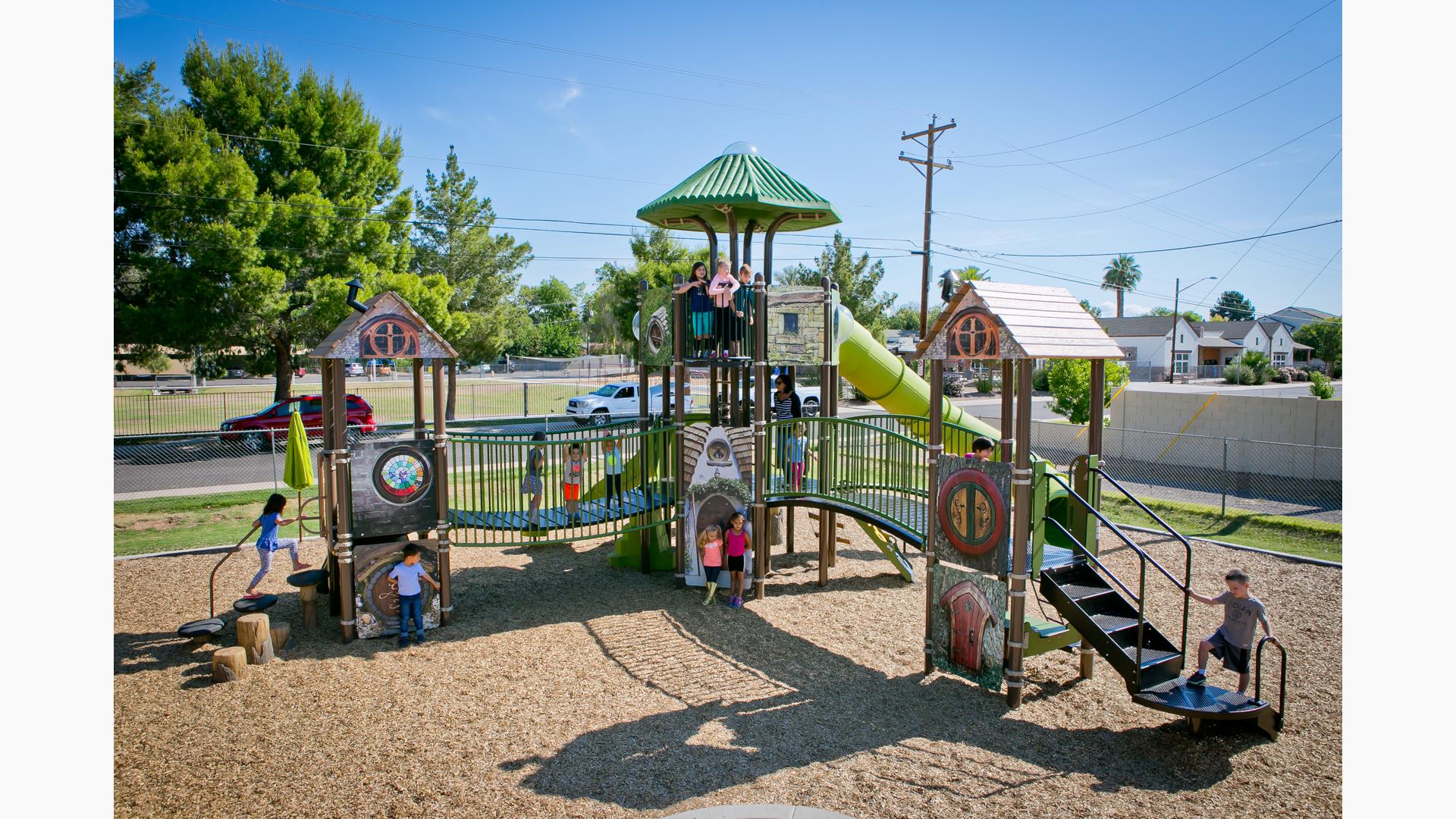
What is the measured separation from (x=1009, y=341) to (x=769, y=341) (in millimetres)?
3969

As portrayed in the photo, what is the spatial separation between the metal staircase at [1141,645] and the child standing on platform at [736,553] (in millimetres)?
3840

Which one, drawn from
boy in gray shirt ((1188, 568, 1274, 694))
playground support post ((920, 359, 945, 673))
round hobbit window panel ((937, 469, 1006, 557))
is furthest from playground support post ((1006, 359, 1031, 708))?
boy in gray shirt ((1188, 568, 1274, 694))

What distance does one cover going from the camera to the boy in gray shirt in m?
6.47

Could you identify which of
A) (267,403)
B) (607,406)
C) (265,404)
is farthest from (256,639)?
(267,403)

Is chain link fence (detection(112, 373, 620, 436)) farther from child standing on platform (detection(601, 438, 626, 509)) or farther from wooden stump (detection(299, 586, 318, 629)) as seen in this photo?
child standing on platform (detection(601, 438, 626, 509))

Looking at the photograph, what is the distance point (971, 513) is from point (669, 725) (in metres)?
3.33

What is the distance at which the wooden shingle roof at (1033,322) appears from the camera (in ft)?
23.6

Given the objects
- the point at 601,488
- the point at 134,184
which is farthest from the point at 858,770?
the point at 134,184

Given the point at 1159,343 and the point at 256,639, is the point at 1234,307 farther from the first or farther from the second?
the point at 256,639

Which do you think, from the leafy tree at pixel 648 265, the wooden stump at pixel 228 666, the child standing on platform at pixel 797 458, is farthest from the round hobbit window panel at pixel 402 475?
the leafy tree at pixel 648 265

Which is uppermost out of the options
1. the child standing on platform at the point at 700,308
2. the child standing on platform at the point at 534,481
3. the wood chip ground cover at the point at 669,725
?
the child standing on platform at the point at 700,308

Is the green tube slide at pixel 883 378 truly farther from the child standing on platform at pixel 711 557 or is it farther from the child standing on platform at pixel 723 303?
the child standing on platform at pixel 711 557

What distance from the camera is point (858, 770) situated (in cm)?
598

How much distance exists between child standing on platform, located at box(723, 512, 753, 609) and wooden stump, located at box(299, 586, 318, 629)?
15.9 ft
